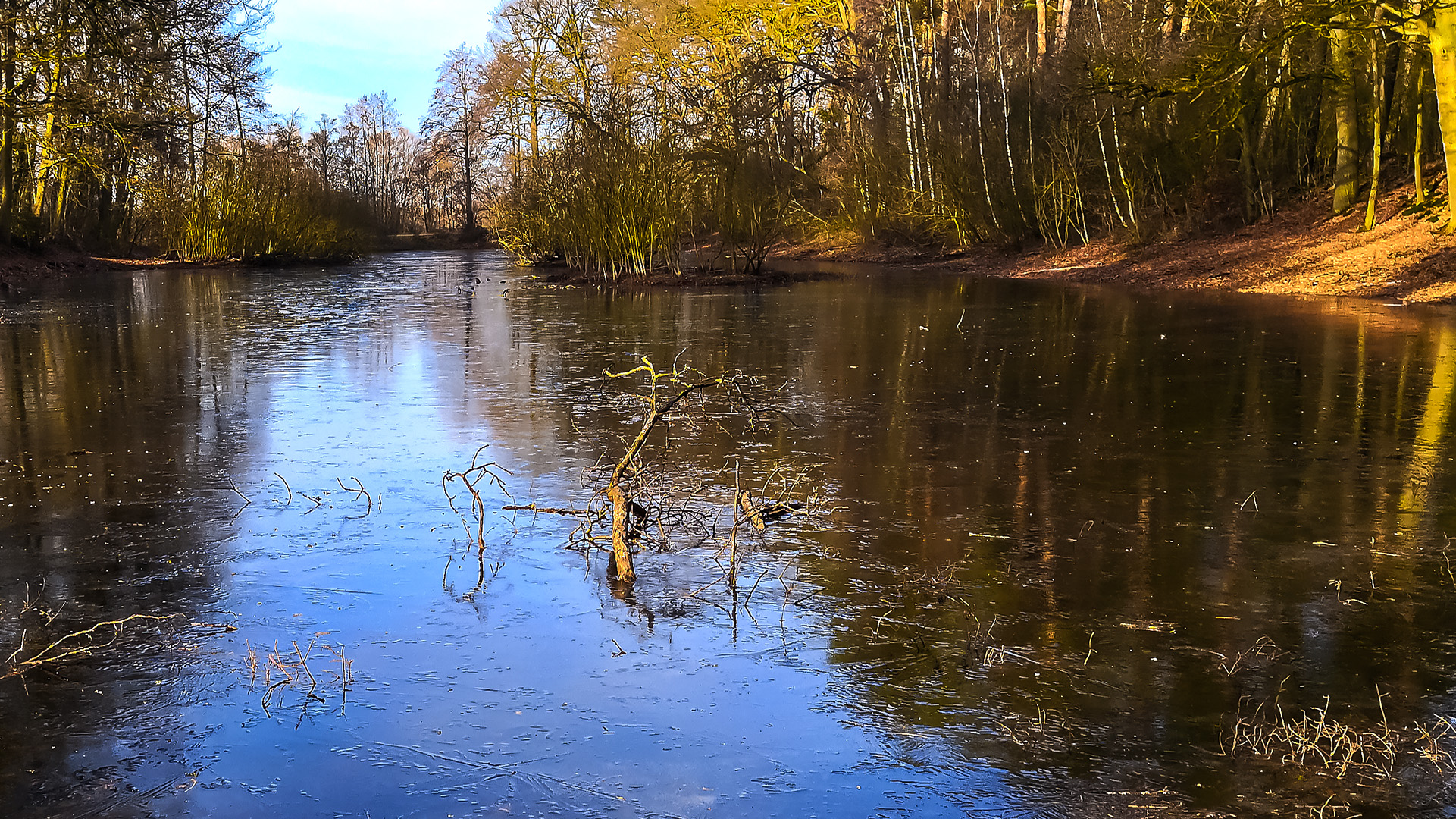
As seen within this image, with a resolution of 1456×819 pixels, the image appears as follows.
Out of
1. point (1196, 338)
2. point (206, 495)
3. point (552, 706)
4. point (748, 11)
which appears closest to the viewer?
point (552, 706)

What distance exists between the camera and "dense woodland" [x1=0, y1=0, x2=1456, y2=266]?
70.3 ft

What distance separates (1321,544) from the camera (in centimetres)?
571

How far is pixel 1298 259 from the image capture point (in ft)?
71.0

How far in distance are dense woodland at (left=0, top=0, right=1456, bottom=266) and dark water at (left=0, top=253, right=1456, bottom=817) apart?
32.3 ft

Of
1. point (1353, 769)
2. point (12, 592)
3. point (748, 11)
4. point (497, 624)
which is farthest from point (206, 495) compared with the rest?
point (748, 11)

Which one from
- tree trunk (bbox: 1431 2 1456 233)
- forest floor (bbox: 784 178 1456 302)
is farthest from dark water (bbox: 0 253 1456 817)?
tree trunk (bbox: 1431 2 1456 233)

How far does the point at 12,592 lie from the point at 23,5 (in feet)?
60.6

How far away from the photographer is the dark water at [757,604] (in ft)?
11.3

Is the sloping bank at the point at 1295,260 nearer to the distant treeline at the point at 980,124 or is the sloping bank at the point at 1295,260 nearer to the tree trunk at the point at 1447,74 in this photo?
the distant treeline at the point at 980,124

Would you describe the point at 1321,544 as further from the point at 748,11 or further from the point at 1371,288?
the point at 748,11

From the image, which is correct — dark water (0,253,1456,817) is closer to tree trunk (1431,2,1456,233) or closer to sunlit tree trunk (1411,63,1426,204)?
tree trunk (1431,2,1456,233)

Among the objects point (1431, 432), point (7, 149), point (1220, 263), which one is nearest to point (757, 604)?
point (1431, 432)

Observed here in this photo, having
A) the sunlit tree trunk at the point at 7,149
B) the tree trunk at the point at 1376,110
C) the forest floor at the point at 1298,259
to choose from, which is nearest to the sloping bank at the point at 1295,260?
the forest floor at the point at 1298,259

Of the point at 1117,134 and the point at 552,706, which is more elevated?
the point at 1117,134
